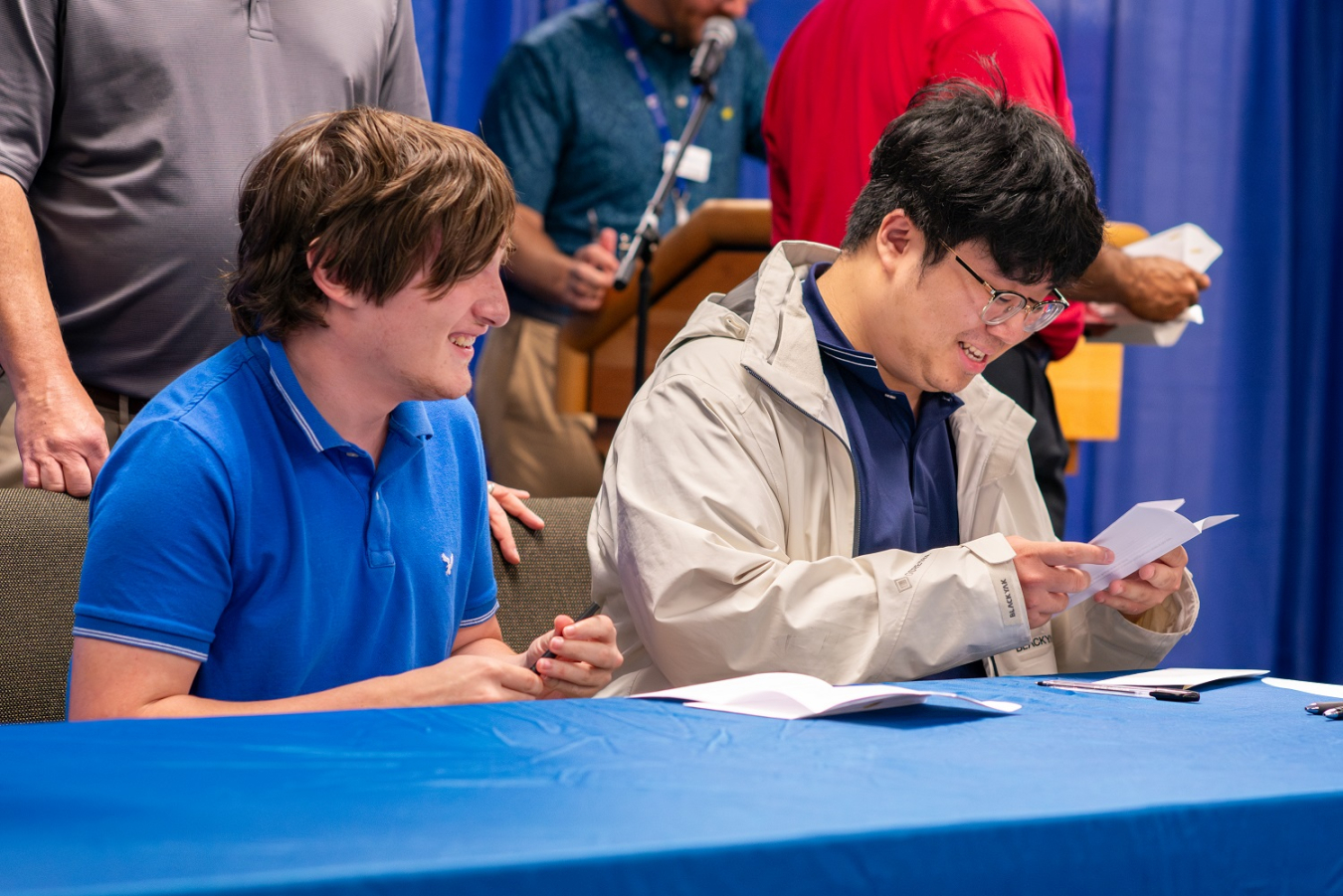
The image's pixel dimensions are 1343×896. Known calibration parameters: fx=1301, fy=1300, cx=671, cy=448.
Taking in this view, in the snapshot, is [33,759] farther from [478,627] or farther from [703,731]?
[478,627]

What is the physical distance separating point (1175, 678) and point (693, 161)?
180 cm

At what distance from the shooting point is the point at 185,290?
1640mm

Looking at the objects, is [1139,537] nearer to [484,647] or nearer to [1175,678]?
[1175,678]

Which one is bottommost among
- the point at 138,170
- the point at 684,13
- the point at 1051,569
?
the point at 1051,569

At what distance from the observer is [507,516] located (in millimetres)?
1623

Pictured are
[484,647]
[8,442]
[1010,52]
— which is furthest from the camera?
[1010,52]

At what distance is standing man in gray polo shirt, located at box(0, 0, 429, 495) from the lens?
157 centimetres

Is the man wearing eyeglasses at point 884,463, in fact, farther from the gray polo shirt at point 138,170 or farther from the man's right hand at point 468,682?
the gray polo shirt at point 138,170

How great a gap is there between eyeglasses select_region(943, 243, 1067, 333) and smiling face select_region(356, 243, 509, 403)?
21.5 inches

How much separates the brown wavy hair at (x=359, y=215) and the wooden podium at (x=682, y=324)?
101 cm

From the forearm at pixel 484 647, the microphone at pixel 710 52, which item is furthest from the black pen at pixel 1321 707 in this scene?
the microphone at pixel 710 52

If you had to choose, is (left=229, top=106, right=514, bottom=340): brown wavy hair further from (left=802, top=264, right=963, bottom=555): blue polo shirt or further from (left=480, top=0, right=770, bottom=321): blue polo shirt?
(left=480, top=0, right=770, bottom=321): blue polo shirt

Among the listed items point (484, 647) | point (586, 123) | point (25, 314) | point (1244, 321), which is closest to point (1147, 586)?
point (484, 647)

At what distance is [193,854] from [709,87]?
1918 millimetres
